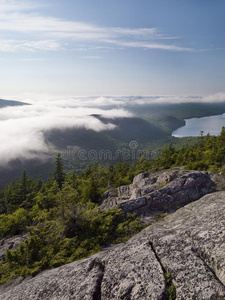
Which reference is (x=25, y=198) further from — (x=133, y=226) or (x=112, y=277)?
(x=112, y=277)

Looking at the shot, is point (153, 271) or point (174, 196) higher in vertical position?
point (153, 271)

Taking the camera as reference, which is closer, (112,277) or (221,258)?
(221,258)

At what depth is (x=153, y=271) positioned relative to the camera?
7.79 metres

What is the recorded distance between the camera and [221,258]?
23.4ft

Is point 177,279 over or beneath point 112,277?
over

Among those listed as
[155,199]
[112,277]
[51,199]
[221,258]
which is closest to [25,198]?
[51,199]

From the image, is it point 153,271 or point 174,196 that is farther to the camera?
point 174,196

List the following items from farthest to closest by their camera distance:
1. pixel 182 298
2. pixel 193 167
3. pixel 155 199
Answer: pixel 193 167 → pixel 155 199 → pixel 182 298

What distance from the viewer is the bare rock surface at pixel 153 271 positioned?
22.1 feet

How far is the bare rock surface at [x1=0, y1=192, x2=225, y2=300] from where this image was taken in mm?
6750

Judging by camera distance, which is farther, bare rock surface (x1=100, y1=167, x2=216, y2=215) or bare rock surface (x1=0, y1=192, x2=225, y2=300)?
bare rock surface (x1=100, y1=167, x2=216, y2=215)

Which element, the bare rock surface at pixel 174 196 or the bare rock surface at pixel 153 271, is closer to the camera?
the bare rock surface at pixel 153 271

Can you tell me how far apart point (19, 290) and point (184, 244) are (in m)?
10.4

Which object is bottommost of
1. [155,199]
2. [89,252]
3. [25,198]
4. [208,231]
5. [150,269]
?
[25,198]
